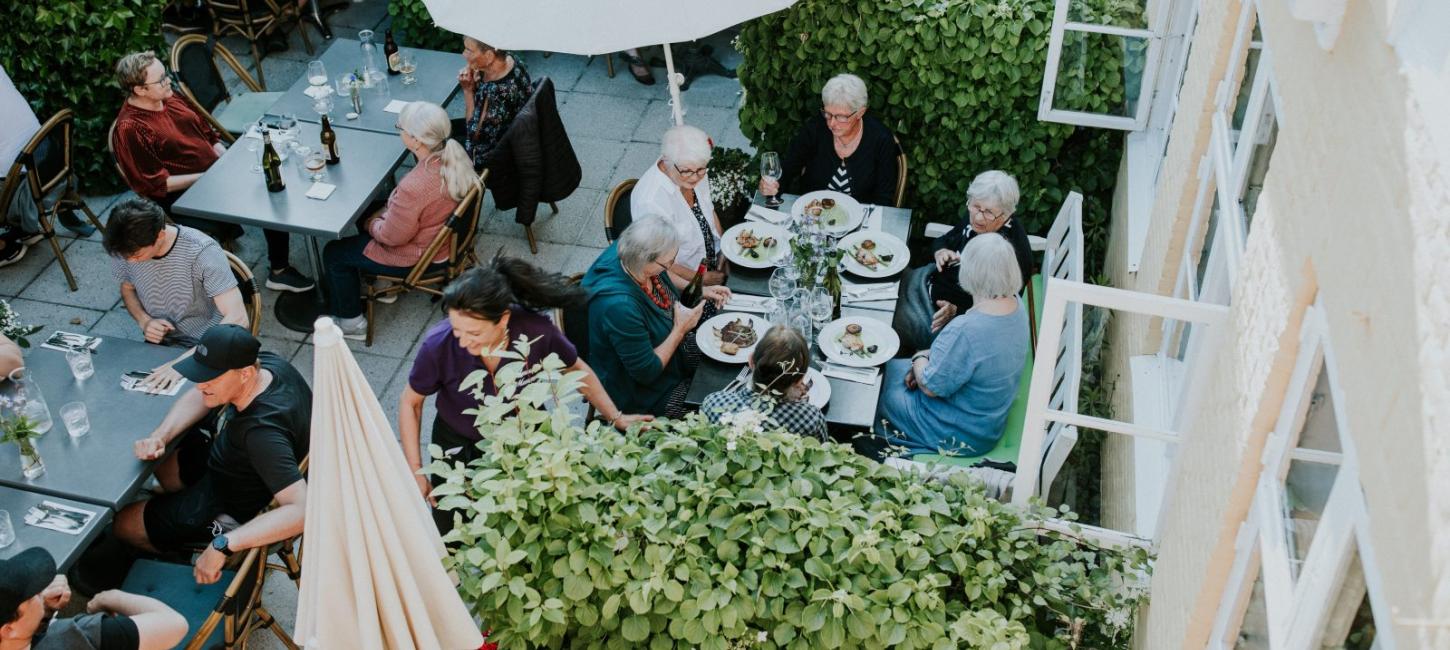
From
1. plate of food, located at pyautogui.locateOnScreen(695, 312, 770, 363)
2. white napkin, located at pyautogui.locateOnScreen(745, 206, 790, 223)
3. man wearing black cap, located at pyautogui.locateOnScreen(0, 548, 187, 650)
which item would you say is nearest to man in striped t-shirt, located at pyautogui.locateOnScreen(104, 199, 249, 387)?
man wearing black cap, located at pyautogui.locateOnScreen(0, 548, 187, 650)

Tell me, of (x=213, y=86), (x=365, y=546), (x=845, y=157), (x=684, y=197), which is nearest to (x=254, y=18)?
(x=213, y=86)

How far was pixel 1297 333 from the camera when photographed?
2.92 m

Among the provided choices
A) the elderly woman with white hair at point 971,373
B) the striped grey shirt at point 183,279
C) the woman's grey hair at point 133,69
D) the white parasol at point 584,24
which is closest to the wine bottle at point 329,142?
the woman's grey hair at point 133,69

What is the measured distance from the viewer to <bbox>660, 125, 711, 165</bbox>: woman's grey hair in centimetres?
624

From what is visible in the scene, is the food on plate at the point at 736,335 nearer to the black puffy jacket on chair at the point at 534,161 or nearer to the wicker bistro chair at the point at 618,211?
the wicker bistro chair at the point at 618,211

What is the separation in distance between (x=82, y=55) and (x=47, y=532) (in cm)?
429

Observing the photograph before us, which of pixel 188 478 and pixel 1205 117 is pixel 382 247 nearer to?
pixel 188 478

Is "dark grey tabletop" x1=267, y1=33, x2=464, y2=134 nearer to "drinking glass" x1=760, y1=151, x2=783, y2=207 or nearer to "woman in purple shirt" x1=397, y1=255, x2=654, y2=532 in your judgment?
"drinking glass" x1=760, y1=151, x2=783, y2=207

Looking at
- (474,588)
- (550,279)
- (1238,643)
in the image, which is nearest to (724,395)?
(550,279)

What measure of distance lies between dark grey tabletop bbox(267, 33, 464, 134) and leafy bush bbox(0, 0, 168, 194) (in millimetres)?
1181

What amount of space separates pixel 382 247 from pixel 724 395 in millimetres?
2861

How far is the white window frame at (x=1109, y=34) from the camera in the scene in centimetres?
649

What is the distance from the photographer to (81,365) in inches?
227

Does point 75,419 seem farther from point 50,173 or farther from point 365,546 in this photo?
point 50,173
